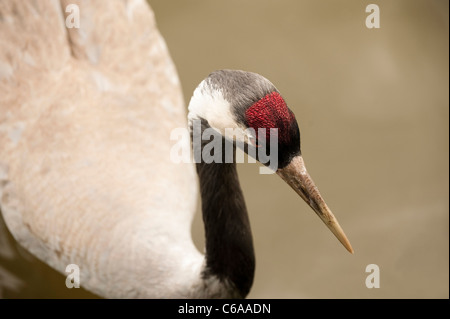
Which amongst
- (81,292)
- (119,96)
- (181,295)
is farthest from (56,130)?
(181,295)

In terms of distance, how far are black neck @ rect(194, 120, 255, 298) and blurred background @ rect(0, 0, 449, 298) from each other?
50 centimetres

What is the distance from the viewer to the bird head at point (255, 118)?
1.28m

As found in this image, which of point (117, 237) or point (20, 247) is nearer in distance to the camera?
point (117, 237)

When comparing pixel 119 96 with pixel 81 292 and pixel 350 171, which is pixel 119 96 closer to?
pixel 81 292

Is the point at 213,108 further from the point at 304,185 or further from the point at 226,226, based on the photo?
the point at 226,226

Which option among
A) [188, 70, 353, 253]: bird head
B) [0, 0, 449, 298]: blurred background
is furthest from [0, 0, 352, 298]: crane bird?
[188, 70, 353, 253]: bird head

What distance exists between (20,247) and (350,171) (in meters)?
1.47

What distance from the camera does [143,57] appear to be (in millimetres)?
2129

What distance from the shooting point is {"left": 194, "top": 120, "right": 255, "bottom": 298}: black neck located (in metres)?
1.59

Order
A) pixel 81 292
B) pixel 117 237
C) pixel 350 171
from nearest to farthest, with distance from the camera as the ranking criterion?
pixel 117 237
pixel 81 292
pixel 350 171

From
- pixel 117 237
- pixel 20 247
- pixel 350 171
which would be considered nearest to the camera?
pixel 117 237

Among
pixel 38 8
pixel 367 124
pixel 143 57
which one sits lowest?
pixel 367 124

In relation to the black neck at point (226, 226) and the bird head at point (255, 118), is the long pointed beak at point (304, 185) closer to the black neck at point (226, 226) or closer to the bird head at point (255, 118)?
the bird head at point (255, 118)

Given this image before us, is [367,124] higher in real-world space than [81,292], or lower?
higher
